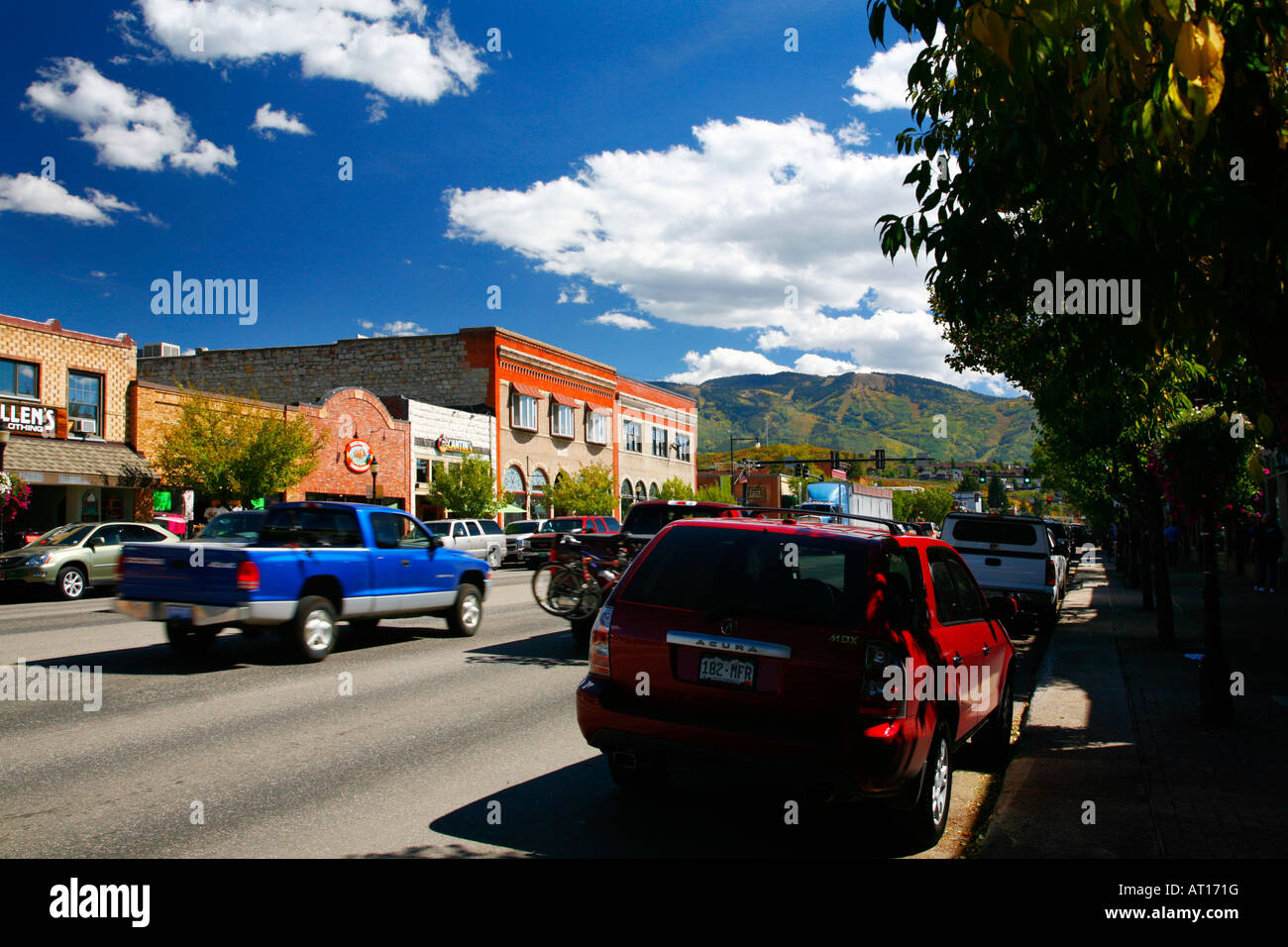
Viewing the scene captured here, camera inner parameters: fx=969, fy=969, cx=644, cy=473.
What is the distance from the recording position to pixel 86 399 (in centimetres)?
2788

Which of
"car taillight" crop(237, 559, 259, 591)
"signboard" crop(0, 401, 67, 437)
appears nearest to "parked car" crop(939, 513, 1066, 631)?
"car taillight" crop(237, 559, 259, 591)

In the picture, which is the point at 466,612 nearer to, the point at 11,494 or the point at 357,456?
the point at 11,494

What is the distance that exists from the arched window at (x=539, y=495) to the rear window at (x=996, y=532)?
35.0m

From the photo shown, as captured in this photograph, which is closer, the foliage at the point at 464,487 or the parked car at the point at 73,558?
the parked car at the point at 73,558

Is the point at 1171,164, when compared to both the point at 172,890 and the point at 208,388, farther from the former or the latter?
the point at 208,388

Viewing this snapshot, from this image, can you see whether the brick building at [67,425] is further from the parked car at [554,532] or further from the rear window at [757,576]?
the rear window at [757,576]

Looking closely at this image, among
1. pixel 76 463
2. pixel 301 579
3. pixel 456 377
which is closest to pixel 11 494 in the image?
pixel 76 463

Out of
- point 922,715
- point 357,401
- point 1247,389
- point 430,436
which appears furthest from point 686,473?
point 922,715

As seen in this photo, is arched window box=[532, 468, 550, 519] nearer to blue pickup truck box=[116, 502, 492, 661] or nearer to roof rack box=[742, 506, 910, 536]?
blue pickup truck box=[116, 502, 492, 661]

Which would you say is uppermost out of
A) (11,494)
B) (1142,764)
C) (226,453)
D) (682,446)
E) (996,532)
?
(682,446)

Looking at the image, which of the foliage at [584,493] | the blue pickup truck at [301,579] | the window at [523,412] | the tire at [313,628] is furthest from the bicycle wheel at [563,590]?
the foliage at [584,493]

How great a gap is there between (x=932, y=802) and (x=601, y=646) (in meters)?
1.96

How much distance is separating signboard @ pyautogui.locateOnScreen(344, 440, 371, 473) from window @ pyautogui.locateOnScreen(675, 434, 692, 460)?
1376 inches

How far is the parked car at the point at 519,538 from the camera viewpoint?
3578 centimetres
